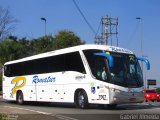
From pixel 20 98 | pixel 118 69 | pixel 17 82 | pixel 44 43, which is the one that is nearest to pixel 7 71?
pixel 17 82

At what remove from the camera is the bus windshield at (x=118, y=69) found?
22.2 meters

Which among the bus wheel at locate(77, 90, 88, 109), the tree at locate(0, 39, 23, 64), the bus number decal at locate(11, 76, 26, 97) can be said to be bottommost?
the bus wheel at locate(77, 90, 88, 109)

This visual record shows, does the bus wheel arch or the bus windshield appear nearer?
the bus windshield

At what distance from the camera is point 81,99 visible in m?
23.8

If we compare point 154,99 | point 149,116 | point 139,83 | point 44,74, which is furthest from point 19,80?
point 154,99

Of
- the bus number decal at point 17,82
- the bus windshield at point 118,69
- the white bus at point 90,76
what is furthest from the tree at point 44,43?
the bus windshield at point 118,69

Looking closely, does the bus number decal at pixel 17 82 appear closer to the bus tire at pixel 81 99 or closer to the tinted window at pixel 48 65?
the tinted window at pixel 48 65

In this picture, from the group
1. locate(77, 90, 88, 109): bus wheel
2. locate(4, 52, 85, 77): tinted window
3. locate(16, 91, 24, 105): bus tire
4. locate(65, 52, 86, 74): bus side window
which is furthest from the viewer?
locate(16, 91, 24, 105): bus tire

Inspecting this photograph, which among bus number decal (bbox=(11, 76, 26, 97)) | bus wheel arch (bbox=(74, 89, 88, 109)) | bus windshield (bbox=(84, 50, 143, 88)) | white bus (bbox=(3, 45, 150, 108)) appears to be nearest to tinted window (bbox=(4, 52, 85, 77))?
white bus (bbox=(3, 45, 150, 108))

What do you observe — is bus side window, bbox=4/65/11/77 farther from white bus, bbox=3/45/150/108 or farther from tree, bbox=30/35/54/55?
tree, bbox=30/35/54/55

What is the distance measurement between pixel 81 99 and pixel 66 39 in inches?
2006

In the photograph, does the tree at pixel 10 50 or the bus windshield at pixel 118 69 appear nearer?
the bus windshield at pixel 118 69

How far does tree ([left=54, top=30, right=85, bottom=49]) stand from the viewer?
74125mm

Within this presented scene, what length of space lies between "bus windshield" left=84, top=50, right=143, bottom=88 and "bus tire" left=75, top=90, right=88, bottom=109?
1411 millimetres
